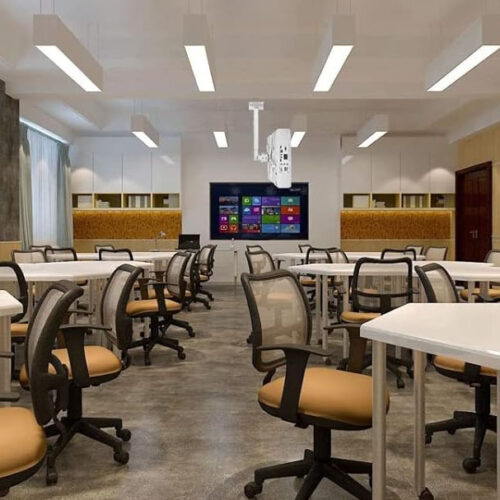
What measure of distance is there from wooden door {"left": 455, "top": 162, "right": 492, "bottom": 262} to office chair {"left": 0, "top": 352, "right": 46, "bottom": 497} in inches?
404

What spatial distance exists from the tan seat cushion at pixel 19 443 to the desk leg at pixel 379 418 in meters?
1.18

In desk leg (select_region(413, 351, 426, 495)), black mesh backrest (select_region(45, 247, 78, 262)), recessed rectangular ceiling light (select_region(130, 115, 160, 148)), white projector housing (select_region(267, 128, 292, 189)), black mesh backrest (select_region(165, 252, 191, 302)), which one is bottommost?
desk leg (select_region(413, 351, 426, 495))

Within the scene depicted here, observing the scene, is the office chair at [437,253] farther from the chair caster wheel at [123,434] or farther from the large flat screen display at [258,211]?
the chair caster wheel at [123,434]

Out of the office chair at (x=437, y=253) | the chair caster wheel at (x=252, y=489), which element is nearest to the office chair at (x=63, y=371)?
the chair caster wheel at (x=252, y=489)

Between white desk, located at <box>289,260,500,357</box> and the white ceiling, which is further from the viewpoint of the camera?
the white ceiling

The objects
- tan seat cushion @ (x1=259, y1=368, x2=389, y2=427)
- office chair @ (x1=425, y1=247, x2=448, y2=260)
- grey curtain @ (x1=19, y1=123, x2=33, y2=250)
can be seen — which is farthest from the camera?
grey curtain @ (x1=19, y1=123, x2=33, y2=250)

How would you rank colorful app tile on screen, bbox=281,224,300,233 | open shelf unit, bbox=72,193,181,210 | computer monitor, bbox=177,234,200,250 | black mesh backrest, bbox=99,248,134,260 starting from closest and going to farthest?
black mesh backrest, bbox=99,248,134,260
computer monitor, bbox=177,234,200,250
open shelf unit, bbox=72,193,181,210
colorful app tile on screen, bbox=281,224,300,233

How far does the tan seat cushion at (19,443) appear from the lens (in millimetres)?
1649

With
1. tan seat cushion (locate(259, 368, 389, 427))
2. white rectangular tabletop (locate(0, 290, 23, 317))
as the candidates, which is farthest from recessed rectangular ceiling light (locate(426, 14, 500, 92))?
white rectangular tabletop (locate(0, 290, 23, 317))

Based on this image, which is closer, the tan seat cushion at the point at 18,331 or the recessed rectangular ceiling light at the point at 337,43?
the tan seat cushion at the point at 18,331

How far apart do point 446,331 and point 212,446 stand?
1696mm

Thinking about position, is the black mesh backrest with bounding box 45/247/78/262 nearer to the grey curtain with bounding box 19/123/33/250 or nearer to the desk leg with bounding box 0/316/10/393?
the grey curtain with bounding box 19/123/33/250

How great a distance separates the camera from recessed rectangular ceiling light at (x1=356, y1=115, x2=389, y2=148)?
31.1ft

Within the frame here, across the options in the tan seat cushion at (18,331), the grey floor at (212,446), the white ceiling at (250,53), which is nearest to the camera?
the grey floor at (212,446)
